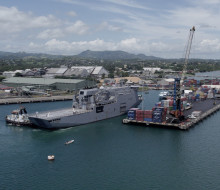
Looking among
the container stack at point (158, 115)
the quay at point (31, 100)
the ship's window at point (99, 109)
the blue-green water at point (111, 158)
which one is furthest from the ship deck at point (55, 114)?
the quay at point (31, 100)

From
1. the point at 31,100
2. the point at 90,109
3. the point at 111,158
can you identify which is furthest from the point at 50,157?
the point at 31,100

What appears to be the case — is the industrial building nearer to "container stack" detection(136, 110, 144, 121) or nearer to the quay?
the quay

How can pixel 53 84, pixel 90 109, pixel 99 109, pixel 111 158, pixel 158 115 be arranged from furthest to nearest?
1. pixel 53 84
2. pixel 99 109
3. pixel 90 109
4. pixel 158 115
5. pixel 111 158

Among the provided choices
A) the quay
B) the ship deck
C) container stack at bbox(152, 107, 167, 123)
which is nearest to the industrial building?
the quay

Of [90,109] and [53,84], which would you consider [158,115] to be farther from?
[53,84]

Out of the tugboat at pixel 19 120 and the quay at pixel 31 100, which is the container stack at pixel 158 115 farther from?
the quay at pixel 31 100
